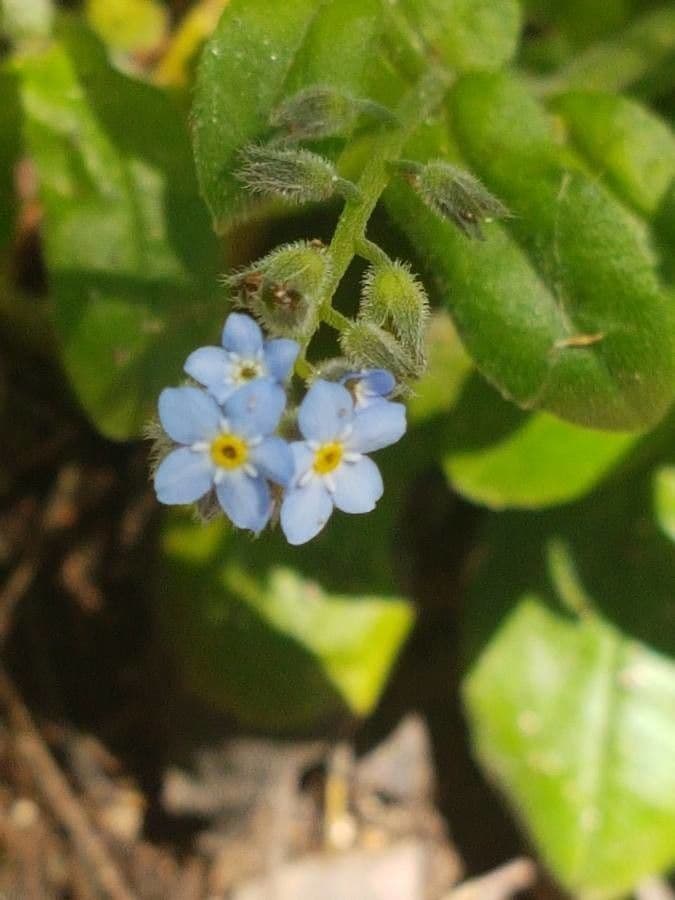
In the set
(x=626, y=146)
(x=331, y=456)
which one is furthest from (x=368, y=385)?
(x=626, y=146)

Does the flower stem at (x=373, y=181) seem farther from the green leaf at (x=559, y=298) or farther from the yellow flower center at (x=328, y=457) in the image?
the yellow flower center at (x=328, y=457)

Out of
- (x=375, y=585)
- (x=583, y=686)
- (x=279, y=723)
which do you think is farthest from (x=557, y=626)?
(x=279, y=723)

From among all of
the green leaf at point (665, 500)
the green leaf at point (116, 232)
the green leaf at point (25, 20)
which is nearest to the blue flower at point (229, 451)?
the green leaf at point (116, 232)

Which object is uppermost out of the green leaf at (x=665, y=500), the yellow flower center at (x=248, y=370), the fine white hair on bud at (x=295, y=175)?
the fine white hair on bud at (x=295, y=175)

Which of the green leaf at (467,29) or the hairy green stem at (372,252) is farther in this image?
the green leaf at (467,29)

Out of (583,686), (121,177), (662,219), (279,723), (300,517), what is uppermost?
(662,219)

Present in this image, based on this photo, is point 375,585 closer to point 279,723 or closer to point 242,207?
point 279,723
